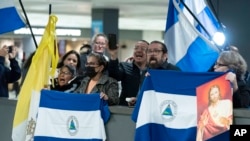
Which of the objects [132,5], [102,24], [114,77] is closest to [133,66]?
[114,77]

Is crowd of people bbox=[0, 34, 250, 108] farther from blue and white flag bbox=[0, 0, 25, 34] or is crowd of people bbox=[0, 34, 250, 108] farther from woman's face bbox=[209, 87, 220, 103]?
blue and white flag bbox=[0, 0, 25, 34]

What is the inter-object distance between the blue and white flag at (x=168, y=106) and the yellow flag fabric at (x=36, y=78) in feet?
4.81

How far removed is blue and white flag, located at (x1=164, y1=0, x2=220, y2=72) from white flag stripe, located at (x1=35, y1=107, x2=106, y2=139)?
126 cm

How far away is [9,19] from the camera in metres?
6.88

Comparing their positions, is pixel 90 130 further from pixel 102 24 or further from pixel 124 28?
pixel 124 28

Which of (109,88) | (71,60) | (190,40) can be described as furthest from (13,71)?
(190,40)

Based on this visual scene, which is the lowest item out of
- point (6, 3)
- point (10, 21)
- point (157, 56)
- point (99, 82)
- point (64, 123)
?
point (64, 123)

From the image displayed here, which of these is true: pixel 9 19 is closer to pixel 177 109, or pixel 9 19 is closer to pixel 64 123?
pixel 64 123

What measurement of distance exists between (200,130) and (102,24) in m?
14.2

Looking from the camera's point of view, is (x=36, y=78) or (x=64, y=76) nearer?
(x=64, y=76)

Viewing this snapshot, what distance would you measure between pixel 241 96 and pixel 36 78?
8.30 ft

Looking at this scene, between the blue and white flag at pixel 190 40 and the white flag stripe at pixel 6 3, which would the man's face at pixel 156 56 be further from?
the white flag stripe at pixel 6 3

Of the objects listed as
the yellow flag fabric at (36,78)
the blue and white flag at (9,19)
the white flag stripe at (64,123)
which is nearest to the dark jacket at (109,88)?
the white flag stripe at (64,123)

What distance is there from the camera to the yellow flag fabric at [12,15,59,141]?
21.4 ft
